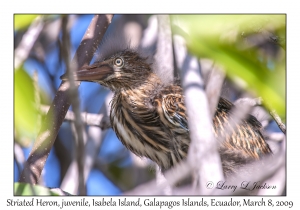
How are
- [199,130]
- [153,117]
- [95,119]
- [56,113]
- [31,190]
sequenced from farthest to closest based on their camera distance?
[95,119] → [153,117] → [56,113] → [31,190] → [199,130]

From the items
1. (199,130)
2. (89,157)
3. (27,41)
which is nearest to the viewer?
(199,130)

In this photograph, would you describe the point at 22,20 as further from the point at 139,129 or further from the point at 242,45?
the point at 139,129

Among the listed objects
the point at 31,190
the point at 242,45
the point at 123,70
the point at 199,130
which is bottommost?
the point at 31,190

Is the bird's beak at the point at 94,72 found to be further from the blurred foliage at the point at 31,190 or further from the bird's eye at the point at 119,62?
the blurred foliage at the point at 31,190

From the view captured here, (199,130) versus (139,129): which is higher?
(139,129)

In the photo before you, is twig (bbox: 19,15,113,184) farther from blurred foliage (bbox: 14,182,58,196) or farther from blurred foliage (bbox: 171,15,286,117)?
blurred foliage (bbox: 171,15,286,117)

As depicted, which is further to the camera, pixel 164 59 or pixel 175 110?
pixel 164 59

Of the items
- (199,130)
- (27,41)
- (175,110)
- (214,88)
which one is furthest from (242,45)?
(27,41)
